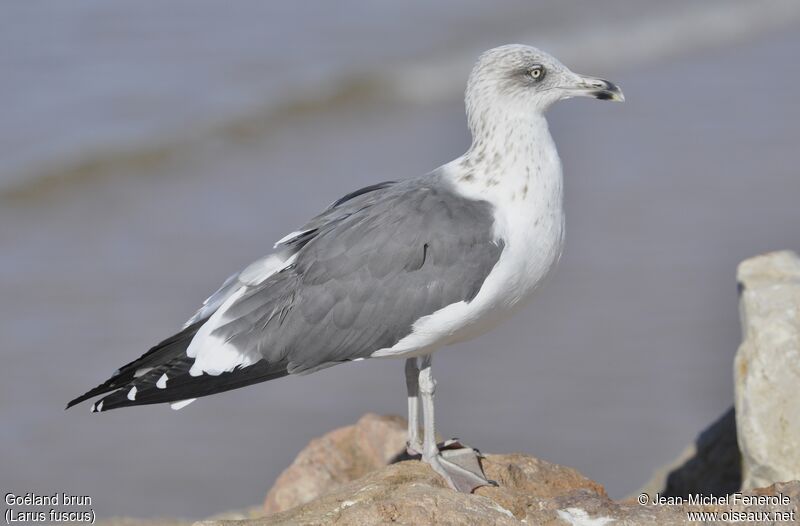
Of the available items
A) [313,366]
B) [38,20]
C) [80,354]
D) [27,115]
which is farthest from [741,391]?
[38,20]

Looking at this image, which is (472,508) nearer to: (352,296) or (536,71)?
(352,296)

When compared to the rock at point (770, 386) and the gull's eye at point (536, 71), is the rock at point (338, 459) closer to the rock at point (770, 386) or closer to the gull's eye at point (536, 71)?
the rock at point (770, 386)

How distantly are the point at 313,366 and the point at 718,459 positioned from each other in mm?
2425

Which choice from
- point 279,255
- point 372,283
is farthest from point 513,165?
point 279,255

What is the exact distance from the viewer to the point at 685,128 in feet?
38.0

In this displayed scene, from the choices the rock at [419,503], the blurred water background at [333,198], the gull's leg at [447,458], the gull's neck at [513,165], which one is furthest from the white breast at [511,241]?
the blurred water background at [333,198]

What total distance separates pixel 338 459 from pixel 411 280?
4.98ft

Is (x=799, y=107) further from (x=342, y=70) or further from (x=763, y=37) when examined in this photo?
(x=342, y=70)

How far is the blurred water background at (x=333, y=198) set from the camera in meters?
8.04

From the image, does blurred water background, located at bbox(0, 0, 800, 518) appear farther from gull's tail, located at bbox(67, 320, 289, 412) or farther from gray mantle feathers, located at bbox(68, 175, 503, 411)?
gray mantle feathers, located at bbox(68, 175, 503, 411)

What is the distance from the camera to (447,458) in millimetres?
5465

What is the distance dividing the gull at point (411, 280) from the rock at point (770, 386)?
1149mm

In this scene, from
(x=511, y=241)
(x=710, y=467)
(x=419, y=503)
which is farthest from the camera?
(x=710, y=467)

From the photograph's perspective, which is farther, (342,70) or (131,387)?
(342,70)
